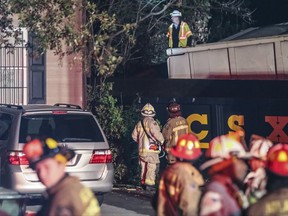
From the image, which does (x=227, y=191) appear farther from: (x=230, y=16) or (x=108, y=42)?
(x=230, y=16)

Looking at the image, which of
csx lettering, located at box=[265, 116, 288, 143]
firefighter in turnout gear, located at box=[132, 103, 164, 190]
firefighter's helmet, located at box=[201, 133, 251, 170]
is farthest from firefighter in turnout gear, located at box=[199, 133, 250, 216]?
firefighter in turnout gear, located at box=[132, 103, 164, 190]

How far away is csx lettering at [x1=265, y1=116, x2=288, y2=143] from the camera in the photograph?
1395cm

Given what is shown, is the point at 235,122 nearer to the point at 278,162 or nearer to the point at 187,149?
A: the point at 187,149

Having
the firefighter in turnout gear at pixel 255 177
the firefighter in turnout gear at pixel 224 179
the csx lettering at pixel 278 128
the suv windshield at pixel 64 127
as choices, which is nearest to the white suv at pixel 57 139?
the suv windshield at pixel 64 127

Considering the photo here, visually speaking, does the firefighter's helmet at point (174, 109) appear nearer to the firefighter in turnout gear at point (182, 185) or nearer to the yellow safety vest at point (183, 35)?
the yellow safety vest at point (183, 35)

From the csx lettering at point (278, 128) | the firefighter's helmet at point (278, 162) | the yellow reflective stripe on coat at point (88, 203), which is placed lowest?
the yellow reflective stripe on coat at point (88, 203)

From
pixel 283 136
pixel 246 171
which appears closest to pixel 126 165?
pixel 283 136

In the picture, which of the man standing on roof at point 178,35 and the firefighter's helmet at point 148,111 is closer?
the firefighter's helmet at point 148,111

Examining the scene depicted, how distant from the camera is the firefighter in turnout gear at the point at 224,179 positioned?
6551 mm

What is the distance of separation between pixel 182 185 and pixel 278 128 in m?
6.86

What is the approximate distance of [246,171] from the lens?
25.0 feet

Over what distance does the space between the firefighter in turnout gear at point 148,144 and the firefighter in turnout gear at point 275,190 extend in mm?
8513

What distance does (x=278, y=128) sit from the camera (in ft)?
46.2

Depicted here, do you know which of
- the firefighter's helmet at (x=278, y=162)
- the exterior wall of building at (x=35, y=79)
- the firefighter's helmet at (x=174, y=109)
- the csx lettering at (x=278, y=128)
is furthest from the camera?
the exterior wall of building at (x=35, y=79)
